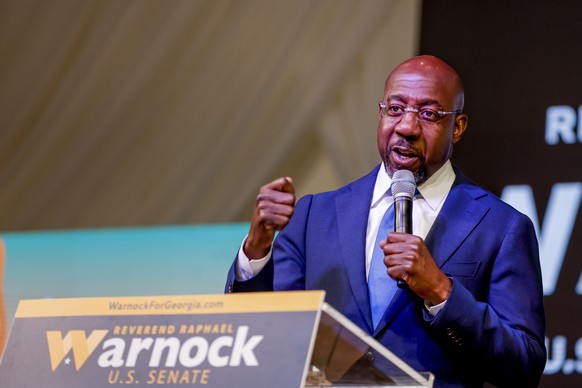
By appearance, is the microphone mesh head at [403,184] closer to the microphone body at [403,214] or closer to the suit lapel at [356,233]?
the microphone body at [403,214]

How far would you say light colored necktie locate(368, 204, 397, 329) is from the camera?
7.27 feet

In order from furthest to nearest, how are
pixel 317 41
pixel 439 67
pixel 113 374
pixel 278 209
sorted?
1. pixel 317 41
2. pixel 439 67
3. pixel 278 209
4. pixel 113 374

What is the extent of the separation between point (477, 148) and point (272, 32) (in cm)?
106

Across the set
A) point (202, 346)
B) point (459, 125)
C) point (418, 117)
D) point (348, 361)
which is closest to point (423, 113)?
point (418, 117)

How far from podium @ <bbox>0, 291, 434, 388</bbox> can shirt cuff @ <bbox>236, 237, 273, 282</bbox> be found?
421mm

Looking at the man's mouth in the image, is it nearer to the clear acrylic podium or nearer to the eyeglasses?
the eyeglasses

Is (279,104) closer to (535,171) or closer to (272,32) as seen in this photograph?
(272,32)

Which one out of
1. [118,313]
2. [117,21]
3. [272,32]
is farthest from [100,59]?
[118,313]

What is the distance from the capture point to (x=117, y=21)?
4.36 metres

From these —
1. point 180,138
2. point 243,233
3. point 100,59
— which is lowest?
point 243,233

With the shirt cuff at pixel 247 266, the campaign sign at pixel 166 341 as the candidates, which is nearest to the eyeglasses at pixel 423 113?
the shirt cuff at pixel 247 266

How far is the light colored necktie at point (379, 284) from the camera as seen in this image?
221 centimetres

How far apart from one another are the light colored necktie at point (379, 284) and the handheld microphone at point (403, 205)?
0.11 meters

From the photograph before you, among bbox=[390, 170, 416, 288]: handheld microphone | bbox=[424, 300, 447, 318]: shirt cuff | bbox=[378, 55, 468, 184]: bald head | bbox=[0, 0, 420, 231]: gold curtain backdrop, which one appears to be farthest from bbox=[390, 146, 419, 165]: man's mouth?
bbox=[0, 0, 420, 231]: gold curtain backdrop
